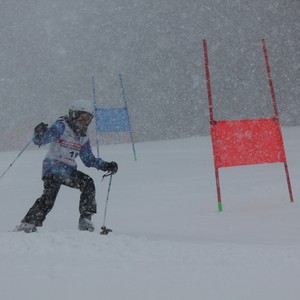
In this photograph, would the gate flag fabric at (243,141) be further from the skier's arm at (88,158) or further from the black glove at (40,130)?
the black glove at (40,130)

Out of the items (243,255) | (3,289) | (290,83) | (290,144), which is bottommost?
(3,289)

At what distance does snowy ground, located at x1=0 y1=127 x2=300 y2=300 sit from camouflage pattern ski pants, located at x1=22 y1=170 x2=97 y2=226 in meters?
→ 0.16

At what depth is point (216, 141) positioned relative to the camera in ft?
19.8

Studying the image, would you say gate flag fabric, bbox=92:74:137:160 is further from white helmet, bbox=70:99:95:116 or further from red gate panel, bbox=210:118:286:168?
white helmet, bbox=70:99:95:116

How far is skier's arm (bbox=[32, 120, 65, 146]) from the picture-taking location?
4316mm

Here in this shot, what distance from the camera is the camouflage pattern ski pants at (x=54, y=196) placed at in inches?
176

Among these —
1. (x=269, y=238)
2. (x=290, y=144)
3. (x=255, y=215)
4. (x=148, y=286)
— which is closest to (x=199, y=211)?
(x=255, y=215)

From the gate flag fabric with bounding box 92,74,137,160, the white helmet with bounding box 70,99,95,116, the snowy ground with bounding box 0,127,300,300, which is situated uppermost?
the gate flag fabric with bounding box 92,74,137,160

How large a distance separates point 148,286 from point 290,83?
16189 mm

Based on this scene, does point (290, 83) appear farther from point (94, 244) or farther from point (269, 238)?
point (94, 244)

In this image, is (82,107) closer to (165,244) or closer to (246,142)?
(165,244)

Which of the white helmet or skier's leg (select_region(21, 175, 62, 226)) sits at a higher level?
the white helmet

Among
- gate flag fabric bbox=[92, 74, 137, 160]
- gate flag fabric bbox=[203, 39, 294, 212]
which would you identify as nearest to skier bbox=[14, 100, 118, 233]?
gate flag fabric bbox=[203, 39, 294, 212]

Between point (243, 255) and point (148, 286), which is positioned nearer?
point (148, 286)
